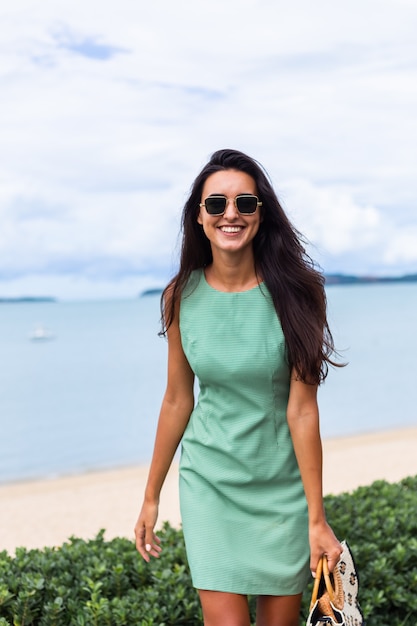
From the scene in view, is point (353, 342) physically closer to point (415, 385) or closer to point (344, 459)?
point (415, 385)

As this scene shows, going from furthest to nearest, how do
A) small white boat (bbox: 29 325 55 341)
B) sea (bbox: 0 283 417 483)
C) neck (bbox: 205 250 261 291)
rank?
1. small white boat (bbox: 29 325 55 341)
2. sea (bbox: 0 283 417 483)
3. neck (bbox: 205 250 261 291)

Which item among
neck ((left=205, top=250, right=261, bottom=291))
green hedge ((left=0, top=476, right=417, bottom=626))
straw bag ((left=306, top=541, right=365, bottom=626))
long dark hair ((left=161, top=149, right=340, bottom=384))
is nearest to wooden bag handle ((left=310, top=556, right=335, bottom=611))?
straw bag ((left=306, top=541, right=365, bottom=626))

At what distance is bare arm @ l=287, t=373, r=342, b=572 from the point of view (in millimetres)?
3266

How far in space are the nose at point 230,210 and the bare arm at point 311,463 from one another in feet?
1.99

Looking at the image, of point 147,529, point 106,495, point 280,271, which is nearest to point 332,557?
point 147,529

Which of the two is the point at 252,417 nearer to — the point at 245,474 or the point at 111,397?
the point at 245,474

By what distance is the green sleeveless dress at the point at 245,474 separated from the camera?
335cm

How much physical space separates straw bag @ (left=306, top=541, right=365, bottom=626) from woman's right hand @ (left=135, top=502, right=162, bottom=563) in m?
0.70

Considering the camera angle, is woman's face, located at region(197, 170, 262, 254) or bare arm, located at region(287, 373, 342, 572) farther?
woman's face, located at region(197, 170, 262, 254)

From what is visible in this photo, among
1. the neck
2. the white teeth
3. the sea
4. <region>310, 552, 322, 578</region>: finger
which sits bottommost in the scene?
the sea

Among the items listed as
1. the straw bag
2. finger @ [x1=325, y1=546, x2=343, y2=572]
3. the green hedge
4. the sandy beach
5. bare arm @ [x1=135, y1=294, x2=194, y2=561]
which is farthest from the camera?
the sandy beach

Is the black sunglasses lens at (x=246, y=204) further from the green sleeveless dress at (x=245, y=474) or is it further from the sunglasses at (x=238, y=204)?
the green sleeveless dress at (x=245, y=474)

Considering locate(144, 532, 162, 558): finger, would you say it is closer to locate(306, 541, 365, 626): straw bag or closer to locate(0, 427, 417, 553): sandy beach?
locate(306, 541, 365, 626): straw bag

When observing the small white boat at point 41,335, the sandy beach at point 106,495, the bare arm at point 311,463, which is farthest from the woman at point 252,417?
the small white boat at point 41,335
